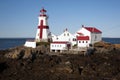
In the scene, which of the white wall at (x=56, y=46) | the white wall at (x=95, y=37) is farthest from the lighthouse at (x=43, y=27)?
the white wall at (x=95, y=37)

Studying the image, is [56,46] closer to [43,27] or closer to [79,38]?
[79,38]

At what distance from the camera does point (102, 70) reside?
1314 inches

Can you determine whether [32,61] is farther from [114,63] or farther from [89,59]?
[114,63]

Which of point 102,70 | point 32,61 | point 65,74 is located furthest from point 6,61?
point 102,70

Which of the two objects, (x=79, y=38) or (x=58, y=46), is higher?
(x=79, y=38)

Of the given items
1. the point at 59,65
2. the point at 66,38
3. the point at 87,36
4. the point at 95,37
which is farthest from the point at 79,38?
the point at 59,65

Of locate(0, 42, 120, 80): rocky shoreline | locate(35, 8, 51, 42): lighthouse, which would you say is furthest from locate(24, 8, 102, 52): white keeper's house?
locate(0, 42, 120, 80): rocky shoreline

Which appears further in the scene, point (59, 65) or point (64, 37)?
point (64, 37)

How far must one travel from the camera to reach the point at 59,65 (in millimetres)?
34812

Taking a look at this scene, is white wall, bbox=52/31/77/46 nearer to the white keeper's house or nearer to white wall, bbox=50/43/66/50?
the white keeper's house

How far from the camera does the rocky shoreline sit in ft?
106

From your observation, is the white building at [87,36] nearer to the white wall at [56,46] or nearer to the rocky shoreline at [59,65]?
the white wall at [56,46]

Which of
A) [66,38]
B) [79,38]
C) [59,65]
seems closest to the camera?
[59,65]

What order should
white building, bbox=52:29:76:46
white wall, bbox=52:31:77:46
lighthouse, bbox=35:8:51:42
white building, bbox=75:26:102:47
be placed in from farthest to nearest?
lighthouse, bbox=35:8:51:42, white wall, bbox=52:31:77:46, white building, bbox=52:29:76:46, white building, bbox=75:26:102:47
